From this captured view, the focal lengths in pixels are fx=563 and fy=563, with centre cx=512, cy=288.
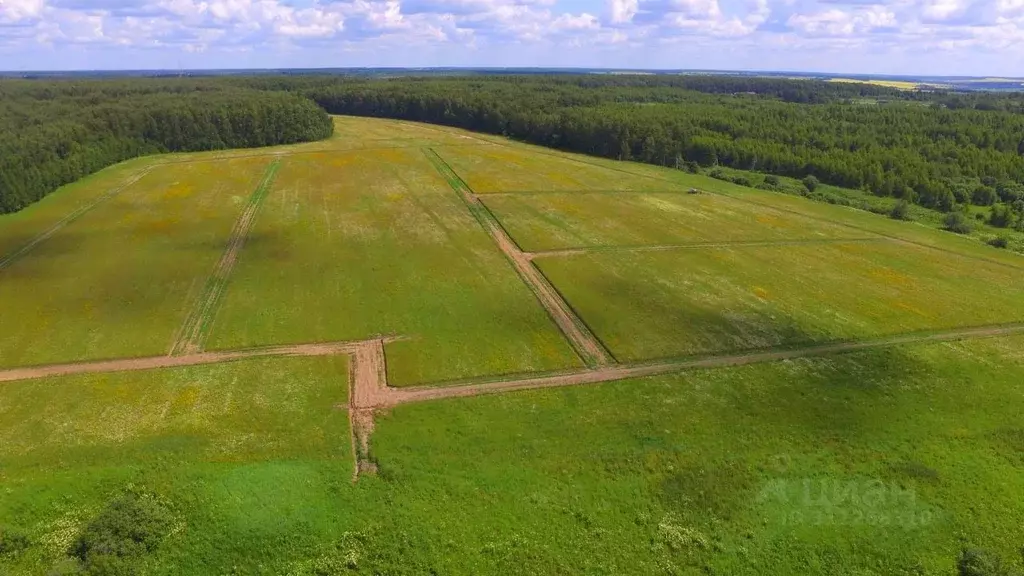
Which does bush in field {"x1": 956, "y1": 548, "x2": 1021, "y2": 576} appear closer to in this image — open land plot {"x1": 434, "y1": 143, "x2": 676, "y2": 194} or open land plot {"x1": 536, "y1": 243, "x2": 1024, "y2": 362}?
open land plot {"x1": 536, "y1": 243, "x2": 1024, "y2": 362}

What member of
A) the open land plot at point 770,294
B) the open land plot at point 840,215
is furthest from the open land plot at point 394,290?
the open land plot at point 840,215

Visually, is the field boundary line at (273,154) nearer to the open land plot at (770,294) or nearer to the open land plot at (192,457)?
the open land plot at (770,294)

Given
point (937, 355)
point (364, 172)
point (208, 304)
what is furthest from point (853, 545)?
point (364, 172)

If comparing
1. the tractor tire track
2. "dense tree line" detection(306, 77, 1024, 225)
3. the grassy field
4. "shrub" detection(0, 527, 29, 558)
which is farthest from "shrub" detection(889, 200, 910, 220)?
"shrub" detection(0, 527, 29, 558)

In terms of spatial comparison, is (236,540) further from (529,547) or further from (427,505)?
(529,547)

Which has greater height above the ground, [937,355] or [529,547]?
[937,355]

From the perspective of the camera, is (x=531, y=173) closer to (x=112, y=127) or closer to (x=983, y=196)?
(x=983, y=196)
